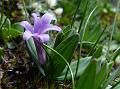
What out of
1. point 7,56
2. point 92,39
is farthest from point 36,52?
point 92,39

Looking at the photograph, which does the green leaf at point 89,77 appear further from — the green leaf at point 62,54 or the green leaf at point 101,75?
the green leaf at point 62,54

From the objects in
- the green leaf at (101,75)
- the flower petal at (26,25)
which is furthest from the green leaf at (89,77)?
the flower petal at (26,25)

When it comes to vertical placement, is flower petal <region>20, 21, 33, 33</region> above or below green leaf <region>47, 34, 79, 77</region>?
above

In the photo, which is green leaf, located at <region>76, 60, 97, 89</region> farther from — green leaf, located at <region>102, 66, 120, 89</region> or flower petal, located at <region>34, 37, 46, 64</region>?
flower petal, located at <region>34, 37, 46, 64</region>

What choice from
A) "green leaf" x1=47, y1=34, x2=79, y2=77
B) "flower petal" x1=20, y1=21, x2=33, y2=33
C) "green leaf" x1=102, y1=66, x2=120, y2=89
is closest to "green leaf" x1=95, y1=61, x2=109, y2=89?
"green leaf" x1=102, y1=66, x2=120, y2=89

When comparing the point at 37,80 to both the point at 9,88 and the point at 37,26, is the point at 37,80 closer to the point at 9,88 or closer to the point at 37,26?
the point at 9,88

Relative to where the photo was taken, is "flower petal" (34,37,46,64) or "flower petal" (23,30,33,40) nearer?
"flower petal" (23,30,33,40)

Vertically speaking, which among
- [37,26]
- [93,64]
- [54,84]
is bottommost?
[54,84]
